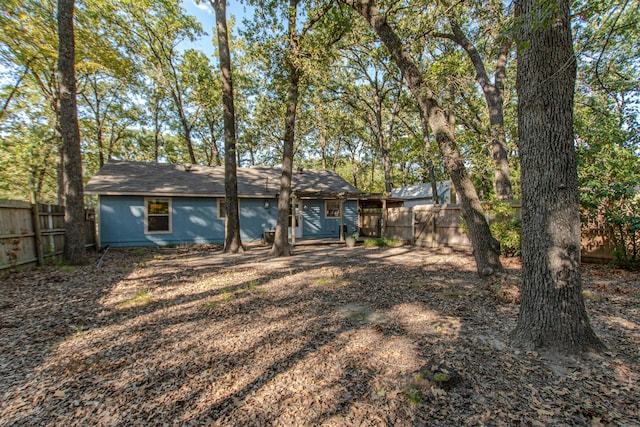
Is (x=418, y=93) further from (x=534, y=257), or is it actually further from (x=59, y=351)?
(x=59, y=351)

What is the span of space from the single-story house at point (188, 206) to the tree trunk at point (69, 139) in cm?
400

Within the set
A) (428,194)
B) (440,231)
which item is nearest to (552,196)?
(440,231)

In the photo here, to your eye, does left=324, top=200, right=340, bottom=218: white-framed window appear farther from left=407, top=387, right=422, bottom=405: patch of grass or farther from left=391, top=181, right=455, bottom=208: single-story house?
left=407, top=387, right=422, bottom=405: patch of grass

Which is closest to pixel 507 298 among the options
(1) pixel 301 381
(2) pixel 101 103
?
(1) pixel 301 381

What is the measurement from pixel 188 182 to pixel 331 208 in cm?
696

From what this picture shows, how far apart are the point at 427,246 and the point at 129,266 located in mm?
10080

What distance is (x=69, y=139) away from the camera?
23.9 ft

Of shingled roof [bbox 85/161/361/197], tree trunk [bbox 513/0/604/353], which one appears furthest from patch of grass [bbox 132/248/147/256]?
tree trunk [bbox 513/0/604/353]

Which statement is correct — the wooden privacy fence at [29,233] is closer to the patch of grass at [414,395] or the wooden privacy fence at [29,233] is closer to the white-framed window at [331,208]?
the patch of grass at [414,395]

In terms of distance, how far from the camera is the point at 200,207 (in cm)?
1267

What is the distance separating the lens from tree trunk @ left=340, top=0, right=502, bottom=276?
17.2 feet

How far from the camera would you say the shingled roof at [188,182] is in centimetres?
1155

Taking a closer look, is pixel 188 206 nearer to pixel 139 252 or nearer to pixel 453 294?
pixel 139 252

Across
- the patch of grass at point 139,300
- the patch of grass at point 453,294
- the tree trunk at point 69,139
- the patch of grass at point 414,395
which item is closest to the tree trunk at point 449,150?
the patch of grass at point 453,294
